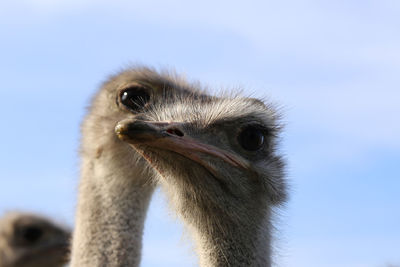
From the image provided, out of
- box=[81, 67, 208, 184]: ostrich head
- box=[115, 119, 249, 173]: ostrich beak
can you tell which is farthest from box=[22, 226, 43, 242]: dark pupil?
box=[115, 119, 249, 173]: ostrich beak

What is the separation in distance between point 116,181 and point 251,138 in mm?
1747

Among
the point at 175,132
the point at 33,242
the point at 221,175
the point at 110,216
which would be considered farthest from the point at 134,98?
the point at 33,242

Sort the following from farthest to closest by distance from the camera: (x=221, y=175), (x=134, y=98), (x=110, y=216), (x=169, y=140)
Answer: (x=134, y=98)
(x=110, y=216)
(x=221, y=175)
(x=169, y=140)

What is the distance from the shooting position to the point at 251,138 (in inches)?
196

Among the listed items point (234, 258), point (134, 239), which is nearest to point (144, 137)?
point (234, 258)

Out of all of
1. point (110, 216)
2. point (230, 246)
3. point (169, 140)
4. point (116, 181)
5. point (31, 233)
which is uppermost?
point (31, 233)

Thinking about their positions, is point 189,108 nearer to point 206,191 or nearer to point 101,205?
point 206,191

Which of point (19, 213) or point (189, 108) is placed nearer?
point (189, 108)

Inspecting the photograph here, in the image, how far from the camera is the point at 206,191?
473 centimetres

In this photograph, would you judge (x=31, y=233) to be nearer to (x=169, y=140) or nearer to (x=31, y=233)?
(x=31, y=233)

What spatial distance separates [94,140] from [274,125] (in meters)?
1.82

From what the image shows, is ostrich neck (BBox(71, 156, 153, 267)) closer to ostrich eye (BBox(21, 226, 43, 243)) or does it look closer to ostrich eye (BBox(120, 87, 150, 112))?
ostrich eye (BBox(120, 87, 150, 112))

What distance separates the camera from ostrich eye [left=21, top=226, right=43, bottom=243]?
9.02m

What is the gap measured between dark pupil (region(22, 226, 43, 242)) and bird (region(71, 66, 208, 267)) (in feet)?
7.98
